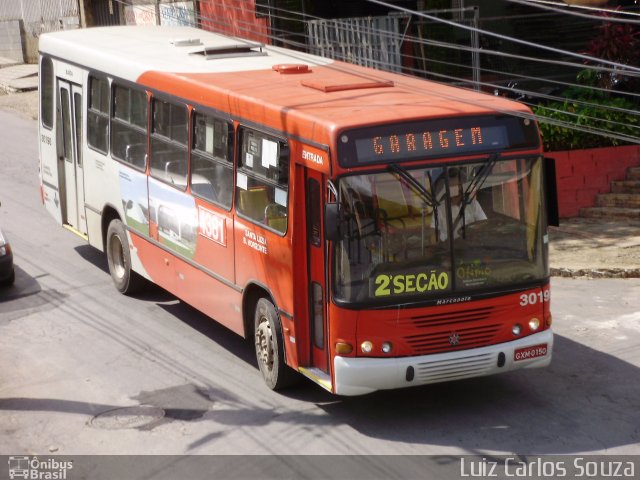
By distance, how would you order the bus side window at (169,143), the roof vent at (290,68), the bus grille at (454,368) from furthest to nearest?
the bus side window at (169,143) → the roof vent at (290,68) → the bus grille at (454,368)

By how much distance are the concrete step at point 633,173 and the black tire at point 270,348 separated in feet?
29.4

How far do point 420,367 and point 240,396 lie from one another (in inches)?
84.1

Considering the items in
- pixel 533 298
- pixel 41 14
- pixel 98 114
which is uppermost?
pixel 41 14

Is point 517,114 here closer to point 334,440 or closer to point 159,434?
point 334,440

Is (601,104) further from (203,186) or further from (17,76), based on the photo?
(17,76)

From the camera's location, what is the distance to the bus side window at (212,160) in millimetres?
11422

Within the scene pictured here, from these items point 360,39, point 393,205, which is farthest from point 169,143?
point 360,39

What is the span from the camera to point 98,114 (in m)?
14.7

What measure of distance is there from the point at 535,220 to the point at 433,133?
125cm

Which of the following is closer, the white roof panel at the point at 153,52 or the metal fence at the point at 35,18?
the white roof panel at the point at 153,52

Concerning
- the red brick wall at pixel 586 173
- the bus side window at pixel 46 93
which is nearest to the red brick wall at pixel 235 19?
the bus side window at pixel 46 93

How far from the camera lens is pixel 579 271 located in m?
14.9

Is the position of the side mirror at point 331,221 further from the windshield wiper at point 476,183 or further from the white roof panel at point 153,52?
the white roof panel at point 153,52

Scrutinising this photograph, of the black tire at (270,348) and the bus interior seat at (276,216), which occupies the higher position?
the bus interior seat at (276,216)
